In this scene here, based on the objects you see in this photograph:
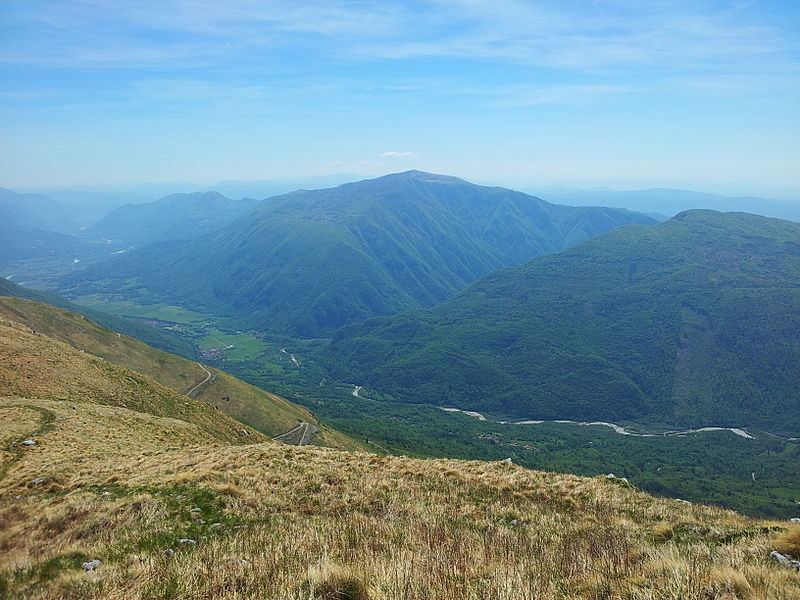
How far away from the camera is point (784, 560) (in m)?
9.38

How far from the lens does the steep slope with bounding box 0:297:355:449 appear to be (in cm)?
9319

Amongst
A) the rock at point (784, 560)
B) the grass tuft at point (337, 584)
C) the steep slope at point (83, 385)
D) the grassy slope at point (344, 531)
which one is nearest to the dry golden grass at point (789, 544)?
the grassy slope at point (344, 531)

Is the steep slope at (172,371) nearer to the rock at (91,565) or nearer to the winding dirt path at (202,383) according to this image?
the winding dirt path at (202,383)

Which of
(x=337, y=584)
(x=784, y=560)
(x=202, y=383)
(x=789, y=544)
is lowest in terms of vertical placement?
(x=202, y=383)

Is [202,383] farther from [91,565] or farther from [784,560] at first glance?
[784,560]

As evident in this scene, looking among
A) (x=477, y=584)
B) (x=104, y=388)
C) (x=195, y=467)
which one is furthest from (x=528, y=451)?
(x=477, y=584)

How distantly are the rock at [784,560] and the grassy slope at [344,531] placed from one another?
0.97 feet

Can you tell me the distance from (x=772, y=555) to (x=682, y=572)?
3.46 m

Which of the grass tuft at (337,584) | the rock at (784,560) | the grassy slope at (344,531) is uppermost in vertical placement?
the grass tuft at (337,584)

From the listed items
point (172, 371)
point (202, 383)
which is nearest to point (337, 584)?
point (202, 383)

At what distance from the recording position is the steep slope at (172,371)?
9319 centimetres

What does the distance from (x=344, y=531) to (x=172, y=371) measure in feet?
335

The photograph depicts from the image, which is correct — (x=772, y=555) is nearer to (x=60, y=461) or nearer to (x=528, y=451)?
(x=60, y=461)

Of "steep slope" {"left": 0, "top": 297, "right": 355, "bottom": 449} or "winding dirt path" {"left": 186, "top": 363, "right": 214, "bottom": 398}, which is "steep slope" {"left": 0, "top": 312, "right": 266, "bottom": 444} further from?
"winding dirt path" {"left": 186, "top": 363, "right": 214, "bottom": 398}
